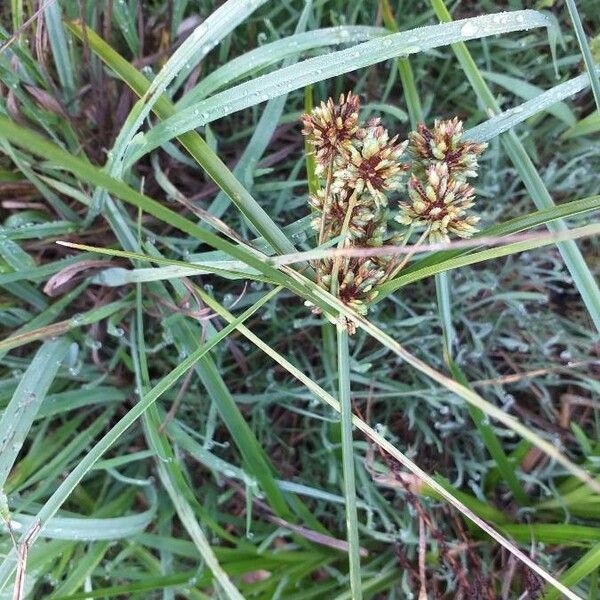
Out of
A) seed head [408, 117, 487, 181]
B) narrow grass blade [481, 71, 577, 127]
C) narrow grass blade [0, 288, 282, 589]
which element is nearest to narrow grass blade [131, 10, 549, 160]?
seed head [408, 117, 487, 181]

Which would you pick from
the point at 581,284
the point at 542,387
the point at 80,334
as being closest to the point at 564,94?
the point at 581,284

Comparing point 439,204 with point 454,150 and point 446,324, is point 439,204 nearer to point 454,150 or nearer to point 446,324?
point 454,150

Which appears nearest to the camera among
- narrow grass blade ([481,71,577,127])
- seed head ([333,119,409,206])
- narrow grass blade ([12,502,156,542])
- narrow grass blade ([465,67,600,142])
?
seed head ([333,119,409,206])

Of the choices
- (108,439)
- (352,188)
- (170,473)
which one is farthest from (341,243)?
(170,473)

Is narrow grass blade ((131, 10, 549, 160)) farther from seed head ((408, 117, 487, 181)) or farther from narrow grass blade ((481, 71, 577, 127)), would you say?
narrow grass blade ((481, 71, 577, 127))

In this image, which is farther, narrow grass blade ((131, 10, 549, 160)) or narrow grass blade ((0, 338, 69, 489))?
narrow grass blade ((0, 338, 69, 489))

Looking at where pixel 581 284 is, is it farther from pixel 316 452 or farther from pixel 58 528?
pixel 58 528

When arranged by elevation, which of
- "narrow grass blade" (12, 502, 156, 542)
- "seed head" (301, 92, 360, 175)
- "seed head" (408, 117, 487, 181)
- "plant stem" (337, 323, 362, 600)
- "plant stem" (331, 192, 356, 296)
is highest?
"seed head" (301, 92, 360, 175)

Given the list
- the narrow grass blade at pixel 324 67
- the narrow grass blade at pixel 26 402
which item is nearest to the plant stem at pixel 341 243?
the narrow grass blade at pixel 324 67

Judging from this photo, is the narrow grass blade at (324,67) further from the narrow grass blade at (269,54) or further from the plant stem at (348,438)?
the plant stem at (348,438)
